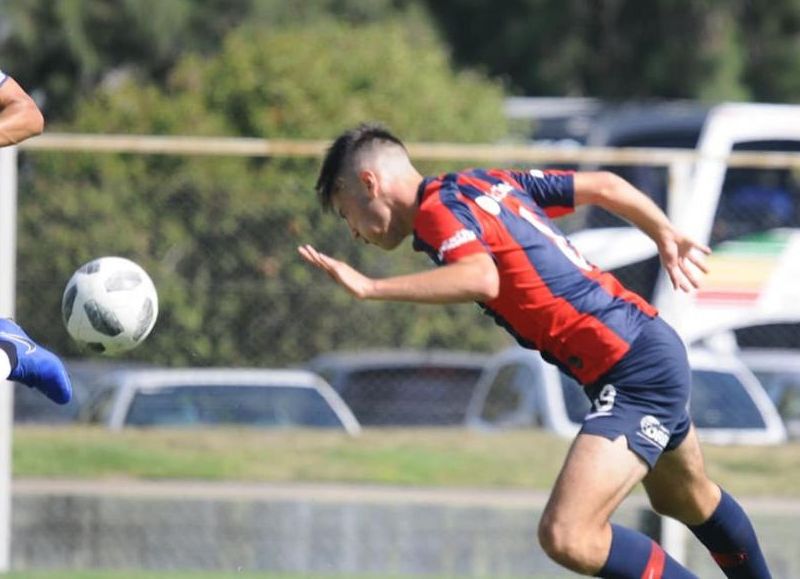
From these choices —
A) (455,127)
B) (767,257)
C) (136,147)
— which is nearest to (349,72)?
(455,127)

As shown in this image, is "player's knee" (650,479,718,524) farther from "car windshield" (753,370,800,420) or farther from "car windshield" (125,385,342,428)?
"car windshield" (753,370,800,420)

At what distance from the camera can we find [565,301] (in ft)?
19.0

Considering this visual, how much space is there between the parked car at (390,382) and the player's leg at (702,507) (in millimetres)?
5212

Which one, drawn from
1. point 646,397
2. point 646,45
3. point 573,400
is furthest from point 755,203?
point 646,45

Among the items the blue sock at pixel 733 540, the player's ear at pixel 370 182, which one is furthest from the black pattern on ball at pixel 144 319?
the blue sock at pixel 733 540

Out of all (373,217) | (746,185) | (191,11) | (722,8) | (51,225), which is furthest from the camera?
(722,8)

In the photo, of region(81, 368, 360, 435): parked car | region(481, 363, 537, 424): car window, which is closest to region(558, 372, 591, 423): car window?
region(481, 363, 537, 424): car window

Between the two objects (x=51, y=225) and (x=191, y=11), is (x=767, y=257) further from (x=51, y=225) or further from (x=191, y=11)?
(x=191, y=11)

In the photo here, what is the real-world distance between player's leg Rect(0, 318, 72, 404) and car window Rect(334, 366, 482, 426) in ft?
15.7

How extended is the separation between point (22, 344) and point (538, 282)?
2061mm

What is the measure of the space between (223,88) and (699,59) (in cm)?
1022

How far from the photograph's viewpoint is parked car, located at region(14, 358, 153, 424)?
40.3ft

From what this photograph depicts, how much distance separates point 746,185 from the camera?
13195 mm

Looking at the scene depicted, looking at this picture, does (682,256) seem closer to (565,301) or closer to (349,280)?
(565,301)
